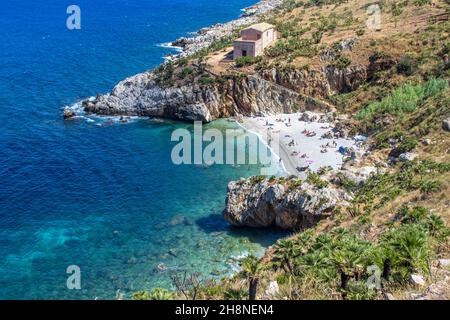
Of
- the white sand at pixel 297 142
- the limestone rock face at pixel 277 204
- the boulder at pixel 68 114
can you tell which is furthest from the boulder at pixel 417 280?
the boulder at pixel 68 114

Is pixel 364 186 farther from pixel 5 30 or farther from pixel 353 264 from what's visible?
pixel 5 30

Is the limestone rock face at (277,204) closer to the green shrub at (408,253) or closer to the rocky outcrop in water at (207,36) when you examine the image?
the green shrub at (408,253)

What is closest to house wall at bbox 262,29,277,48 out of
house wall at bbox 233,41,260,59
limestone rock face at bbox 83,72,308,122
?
house wall at bbox 233,41,260,59

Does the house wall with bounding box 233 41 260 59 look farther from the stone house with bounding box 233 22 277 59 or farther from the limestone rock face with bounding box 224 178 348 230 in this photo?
the limestone rock face with bounding box 224 178 348 230

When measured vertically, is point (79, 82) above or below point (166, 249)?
above

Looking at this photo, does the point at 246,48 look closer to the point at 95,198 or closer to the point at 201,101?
the point at 201,101
